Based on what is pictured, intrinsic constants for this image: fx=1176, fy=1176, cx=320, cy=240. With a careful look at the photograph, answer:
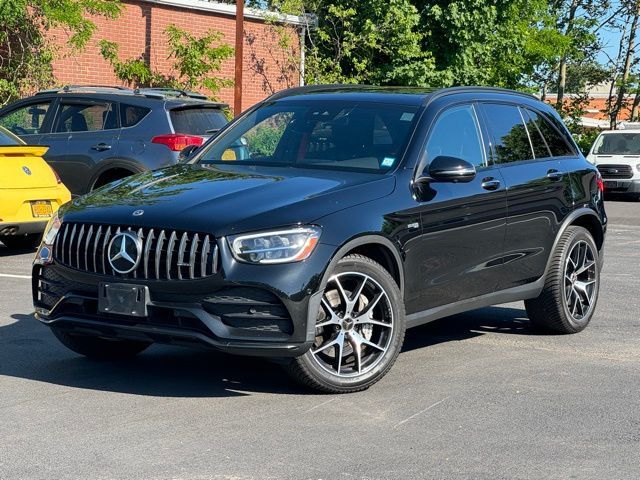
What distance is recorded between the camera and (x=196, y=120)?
14.9 meters

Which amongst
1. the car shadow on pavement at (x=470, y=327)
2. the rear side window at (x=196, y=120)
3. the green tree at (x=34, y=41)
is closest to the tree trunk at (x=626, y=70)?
the green tree at (x=34, y=41)

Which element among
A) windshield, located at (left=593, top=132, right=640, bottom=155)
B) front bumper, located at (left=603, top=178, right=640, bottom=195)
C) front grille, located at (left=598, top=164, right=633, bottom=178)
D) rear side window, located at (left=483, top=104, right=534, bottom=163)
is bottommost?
front bumper, located at (left=603, top=178, right=640, bottom=195)

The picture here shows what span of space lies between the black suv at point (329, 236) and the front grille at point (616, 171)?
20211 mm

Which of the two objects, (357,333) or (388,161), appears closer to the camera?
(357,333)

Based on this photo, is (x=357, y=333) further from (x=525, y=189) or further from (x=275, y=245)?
(x=525, y=189)

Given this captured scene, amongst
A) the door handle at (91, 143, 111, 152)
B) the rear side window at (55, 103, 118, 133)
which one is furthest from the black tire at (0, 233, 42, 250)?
the rear side window at (55, 103, 118, 133)

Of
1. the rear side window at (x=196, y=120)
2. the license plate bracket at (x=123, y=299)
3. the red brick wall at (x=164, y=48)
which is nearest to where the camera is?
the license plate bracket at (x=123, y=299)

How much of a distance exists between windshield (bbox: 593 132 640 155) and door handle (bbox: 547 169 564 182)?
22.0 m

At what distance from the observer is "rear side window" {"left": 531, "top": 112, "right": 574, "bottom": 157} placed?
866cm

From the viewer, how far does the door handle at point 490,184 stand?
756 cm

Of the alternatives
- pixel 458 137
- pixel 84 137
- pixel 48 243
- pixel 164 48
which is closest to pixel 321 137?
pixel 458 137

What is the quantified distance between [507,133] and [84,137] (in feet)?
26.3

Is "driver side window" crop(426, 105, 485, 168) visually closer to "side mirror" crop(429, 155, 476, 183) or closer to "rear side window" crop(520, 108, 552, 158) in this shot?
"side mirror" crop(429, 155, 476, 183)

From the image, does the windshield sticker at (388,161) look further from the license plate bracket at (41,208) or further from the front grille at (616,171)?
the front grille at (616,171)
